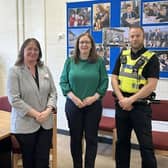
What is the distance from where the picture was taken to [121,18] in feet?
12.4

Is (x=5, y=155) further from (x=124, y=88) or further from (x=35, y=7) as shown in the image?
(x=35, y=7)

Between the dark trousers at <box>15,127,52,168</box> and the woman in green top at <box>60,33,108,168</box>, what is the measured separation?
16.6 inches

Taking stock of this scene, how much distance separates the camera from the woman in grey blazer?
2.27 metres

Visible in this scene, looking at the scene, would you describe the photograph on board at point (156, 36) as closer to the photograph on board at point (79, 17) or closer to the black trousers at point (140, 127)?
the photograph on board at point (79, 17)

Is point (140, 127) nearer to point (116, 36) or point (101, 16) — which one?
point (116, 36)

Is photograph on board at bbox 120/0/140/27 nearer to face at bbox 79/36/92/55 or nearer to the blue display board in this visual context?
the blue display board

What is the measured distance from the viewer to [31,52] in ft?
7.63

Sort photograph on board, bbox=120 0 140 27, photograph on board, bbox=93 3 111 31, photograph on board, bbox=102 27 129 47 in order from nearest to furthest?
photograph on board, bbox=120 0 140 27, photograph on board, bbox=102 27 129 47, photograph on board, bbox=93 3 111 31

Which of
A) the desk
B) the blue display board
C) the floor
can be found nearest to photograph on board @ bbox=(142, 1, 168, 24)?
the blue display board

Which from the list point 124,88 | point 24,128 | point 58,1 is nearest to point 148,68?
point 124,88

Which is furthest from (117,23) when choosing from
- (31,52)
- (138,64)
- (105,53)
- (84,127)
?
(31,52)

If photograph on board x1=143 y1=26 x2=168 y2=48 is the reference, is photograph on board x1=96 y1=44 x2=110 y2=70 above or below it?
below

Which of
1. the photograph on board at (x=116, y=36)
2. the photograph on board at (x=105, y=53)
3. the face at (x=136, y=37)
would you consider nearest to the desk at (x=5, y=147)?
the face at (x=136, y=37)

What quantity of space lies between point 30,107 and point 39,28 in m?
2.50
